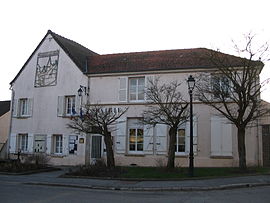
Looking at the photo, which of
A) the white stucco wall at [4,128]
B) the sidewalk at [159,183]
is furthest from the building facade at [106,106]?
the white stucco wall at [4,128]

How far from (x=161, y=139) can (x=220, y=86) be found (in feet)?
20.5

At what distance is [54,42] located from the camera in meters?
27.0

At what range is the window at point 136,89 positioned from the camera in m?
23.3

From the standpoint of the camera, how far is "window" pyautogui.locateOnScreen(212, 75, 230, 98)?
16984 millimetres

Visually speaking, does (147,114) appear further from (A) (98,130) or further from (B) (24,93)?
(B) (24,93)

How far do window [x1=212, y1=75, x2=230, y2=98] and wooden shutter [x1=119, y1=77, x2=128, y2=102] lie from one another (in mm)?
7303

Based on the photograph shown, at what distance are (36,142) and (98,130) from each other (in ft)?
30.8

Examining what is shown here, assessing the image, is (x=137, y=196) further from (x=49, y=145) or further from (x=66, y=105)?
(x=66, y=105)

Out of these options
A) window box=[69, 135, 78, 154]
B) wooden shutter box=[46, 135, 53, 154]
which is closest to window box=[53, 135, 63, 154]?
wooden shutter box=[46, 135, 53, 154]

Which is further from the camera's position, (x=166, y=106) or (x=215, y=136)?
(x=215, y=136)

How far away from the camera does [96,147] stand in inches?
938

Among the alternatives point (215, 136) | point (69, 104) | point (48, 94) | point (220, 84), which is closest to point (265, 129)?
point (215, 136)

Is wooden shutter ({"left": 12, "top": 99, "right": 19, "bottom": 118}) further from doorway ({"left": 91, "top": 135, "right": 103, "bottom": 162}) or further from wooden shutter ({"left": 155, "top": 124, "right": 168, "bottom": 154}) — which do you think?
wooden shutter ({"left": 155, "top": 124, "right": 168, "bottom": 154})

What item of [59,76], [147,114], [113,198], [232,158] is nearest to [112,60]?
[59,76]
